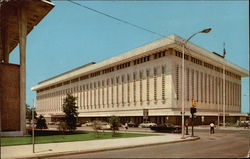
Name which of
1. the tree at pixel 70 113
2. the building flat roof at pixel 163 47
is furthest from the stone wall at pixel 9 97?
the building flat roof at pixel 163 47

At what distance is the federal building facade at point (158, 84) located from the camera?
183 ft

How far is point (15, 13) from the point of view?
98.3ft

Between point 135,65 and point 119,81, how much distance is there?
7229 millimetres

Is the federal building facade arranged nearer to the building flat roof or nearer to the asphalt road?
the building flat roof

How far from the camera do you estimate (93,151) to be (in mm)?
14508

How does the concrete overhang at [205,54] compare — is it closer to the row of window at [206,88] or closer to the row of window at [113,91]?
the row of window at [206,88]

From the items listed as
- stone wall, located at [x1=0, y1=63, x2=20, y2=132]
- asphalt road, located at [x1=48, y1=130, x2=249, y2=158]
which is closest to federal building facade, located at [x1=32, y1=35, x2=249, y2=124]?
stone wall, located at [x1=0, y1=63, x2=20, y2=132]

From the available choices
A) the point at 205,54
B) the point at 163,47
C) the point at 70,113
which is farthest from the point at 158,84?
the point at 70,113

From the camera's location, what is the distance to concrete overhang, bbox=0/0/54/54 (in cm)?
2814

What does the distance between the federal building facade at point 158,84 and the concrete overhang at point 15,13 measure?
22.2 meters

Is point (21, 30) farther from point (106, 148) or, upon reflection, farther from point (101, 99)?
point (101, 99)

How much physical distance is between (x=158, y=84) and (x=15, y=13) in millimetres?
34870

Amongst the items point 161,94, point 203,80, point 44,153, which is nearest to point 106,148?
point 44,153

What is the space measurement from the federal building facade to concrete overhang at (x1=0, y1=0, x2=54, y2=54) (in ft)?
72.8
